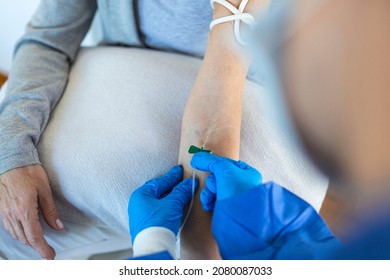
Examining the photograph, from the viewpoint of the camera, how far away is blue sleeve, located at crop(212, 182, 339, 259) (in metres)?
0.53

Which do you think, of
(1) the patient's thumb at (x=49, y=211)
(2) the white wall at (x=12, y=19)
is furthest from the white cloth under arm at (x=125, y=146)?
(2) the white wall at (x=12, y=19)

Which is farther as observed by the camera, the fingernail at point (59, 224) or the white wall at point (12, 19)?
the white wall at point (12, 19)

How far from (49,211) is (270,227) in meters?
0.42

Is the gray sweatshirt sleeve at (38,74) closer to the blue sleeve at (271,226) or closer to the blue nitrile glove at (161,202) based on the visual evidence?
the blue nitrile glove at (161,202)

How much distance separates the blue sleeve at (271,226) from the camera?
1.75 ft

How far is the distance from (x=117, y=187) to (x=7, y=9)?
0.97 m

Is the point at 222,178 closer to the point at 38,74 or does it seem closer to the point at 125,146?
the point at 125,146

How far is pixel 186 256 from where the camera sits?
2.29 ft

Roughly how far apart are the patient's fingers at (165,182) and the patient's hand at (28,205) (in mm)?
192

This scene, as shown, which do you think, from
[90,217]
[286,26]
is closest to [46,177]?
[90,217]

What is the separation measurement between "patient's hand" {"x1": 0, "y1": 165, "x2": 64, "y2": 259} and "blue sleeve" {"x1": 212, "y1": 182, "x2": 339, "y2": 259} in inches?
14.4

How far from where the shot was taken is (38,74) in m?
0.87

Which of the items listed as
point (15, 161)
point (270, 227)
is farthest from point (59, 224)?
point (270, 227)
